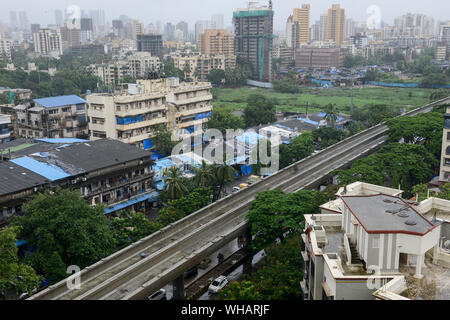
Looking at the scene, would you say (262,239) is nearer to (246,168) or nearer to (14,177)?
(14,177)

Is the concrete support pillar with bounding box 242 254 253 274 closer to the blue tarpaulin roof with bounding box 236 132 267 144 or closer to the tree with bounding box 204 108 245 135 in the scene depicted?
the blue tarpaulin roof with bounding box 236 132 267 144

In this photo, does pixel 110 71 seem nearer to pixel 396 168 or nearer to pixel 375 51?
pixel 396 168

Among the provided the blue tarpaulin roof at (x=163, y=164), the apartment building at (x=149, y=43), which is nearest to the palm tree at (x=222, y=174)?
the blue tarpaulin roof at (x=163, y=164)

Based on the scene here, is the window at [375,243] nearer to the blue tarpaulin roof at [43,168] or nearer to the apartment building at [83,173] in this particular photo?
the apartment building at [83,173]

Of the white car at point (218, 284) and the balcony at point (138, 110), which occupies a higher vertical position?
the balcony at point (138, 110)

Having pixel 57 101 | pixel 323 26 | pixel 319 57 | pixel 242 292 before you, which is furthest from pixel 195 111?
pixel 323 26

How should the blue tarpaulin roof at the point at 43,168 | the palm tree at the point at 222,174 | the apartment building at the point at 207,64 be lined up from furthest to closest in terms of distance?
the apartment building at the point at 207,64
the palm tree at the point at 222,174
the blue tarpaulin roof at the point at 43,168
